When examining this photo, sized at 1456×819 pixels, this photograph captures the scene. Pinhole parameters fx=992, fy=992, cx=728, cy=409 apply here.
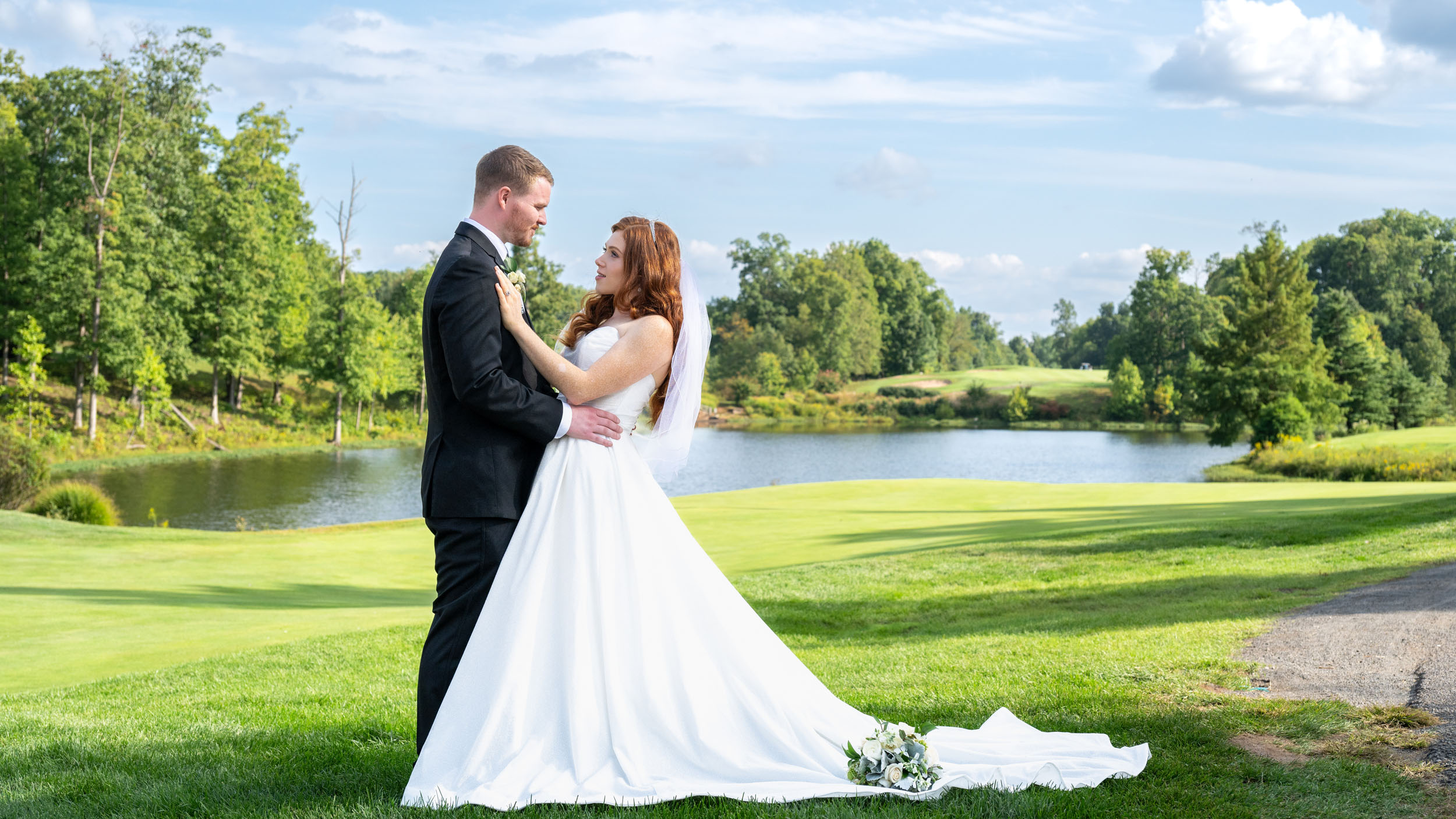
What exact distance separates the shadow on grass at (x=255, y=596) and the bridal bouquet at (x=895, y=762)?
932cm

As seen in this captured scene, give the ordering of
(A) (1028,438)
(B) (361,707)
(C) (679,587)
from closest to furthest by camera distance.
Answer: (C) (679,587) → (B) (361,707) → (A) (1028,438)

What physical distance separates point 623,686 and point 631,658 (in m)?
0.11

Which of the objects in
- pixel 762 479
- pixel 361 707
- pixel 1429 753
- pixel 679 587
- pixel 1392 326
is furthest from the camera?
pixel 1392 326

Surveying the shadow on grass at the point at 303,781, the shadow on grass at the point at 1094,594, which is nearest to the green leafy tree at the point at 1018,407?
the shadow on grass at the point at 1094,594

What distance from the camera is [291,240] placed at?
51.4 metres

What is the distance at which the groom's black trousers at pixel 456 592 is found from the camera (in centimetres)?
388

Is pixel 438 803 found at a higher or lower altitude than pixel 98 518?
higher

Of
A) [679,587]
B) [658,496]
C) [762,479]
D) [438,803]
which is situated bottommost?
[762,479]

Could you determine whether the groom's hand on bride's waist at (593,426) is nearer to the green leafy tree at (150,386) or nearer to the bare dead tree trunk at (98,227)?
the bare dead tree trunk at (98,227)

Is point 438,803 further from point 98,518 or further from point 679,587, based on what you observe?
point 98,518

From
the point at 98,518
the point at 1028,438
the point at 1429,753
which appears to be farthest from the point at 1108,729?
the point at 1028,438

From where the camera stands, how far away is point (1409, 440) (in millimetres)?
36750

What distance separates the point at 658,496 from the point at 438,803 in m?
1.41

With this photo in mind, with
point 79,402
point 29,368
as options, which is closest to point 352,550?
point 29,368
